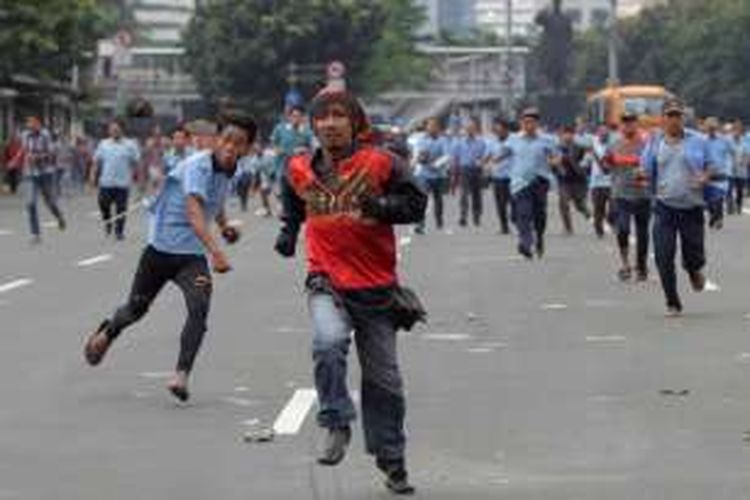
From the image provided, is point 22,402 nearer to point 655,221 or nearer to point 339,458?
point 339,458

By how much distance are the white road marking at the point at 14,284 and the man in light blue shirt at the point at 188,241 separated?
8.45m

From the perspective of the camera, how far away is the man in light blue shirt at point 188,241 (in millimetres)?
13062

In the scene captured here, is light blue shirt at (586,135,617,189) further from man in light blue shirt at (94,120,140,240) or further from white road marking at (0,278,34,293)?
white road marking at (0,278,34,293)

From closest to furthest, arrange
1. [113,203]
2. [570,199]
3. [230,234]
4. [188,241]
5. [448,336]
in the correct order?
[230,234] < [188,241] < [448,336] < [113,203] < [570,199]

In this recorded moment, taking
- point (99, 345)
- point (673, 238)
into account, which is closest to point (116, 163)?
point (673, 238)

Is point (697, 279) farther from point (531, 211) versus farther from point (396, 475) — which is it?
A: point (396, 475)

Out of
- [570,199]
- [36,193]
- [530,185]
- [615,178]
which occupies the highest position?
[615,178]

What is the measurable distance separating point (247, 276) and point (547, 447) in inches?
509

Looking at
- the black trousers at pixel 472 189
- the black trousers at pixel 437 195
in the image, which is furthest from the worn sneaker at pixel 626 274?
the black trousers at pixel 472 189

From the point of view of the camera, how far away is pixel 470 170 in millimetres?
37156

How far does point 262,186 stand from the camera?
44.3 m

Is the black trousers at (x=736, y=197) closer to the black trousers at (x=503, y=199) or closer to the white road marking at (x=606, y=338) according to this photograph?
the black trousers at (x=503, y=199)

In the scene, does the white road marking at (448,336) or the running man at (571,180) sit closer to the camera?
the white road marking at (448,336)

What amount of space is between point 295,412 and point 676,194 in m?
6.46
